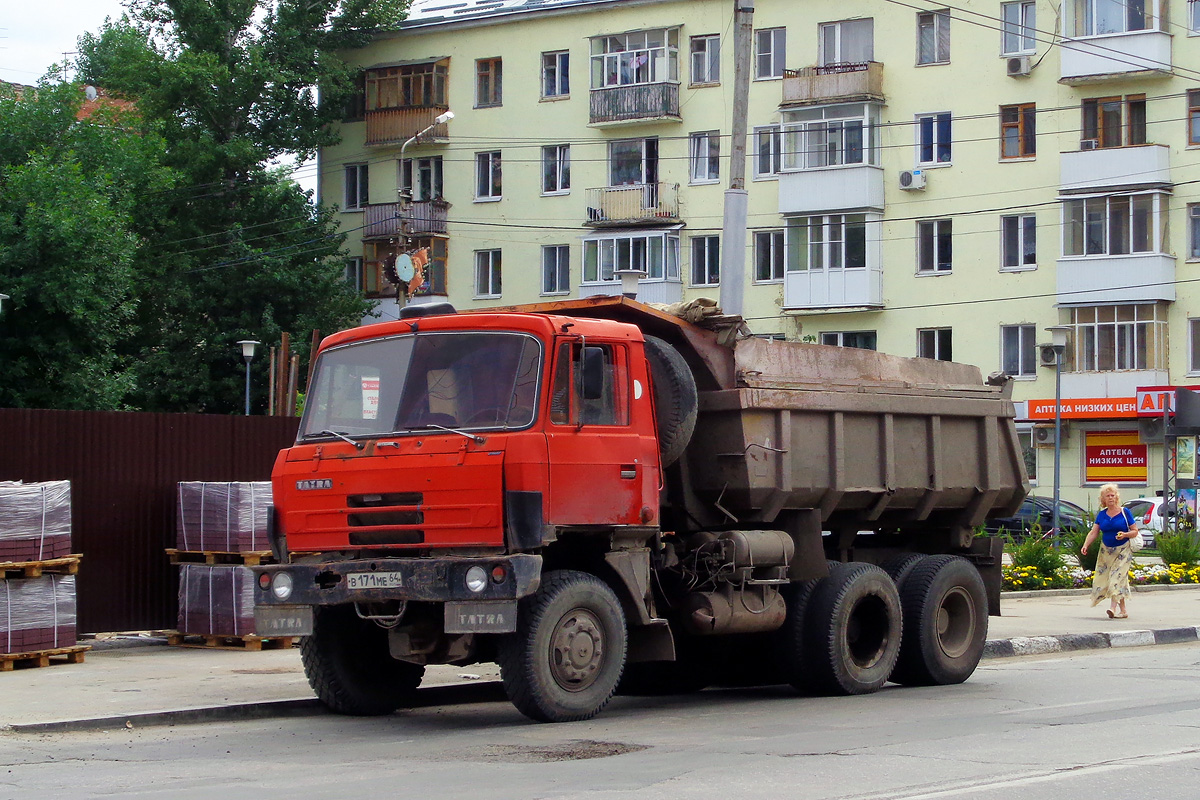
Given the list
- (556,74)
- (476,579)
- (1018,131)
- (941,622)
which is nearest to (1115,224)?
(1018,131)

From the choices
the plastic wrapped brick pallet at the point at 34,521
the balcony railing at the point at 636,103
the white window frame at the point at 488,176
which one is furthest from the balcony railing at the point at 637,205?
the plastic wrapped brick pallet at the point at 34,521

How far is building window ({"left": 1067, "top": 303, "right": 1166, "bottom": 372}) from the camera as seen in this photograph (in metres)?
45.8

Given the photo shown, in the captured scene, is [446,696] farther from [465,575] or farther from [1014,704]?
[1014,704]

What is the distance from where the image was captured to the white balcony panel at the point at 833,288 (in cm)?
4959

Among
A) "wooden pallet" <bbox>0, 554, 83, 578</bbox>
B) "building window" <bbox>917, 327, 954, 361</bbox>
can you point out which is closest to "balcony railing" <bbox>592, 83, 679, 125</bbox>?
"building window" <bbox>917, 327, 954, 361</bbox>

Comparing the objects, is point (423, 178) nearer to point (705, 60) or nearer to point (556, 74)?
point (556, 74)

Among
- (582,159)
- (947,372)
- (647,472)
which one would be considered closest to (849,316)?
(582,159)

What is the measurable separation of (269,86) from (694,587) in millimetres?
46018

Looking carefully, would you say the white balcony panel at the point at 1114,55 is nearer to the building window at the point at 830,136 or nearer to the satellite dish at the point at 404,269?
the building window at the point at 830,136

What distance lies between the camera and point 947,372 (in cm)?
1401

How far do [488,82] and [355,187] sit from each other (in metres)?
6.69

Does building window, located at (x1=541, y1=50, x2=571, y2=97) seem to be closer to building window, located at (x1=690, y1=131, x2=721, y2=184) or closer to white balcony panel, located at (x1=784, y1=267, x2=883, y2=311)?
building window, located at (x1=690, y1=131, x2=721, y2=184)

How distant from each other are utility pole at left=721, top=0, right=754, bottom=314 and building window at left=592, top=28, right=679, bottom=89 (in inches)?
1312

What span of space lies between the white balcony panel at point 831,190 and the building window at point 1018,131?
3824 millimetres
